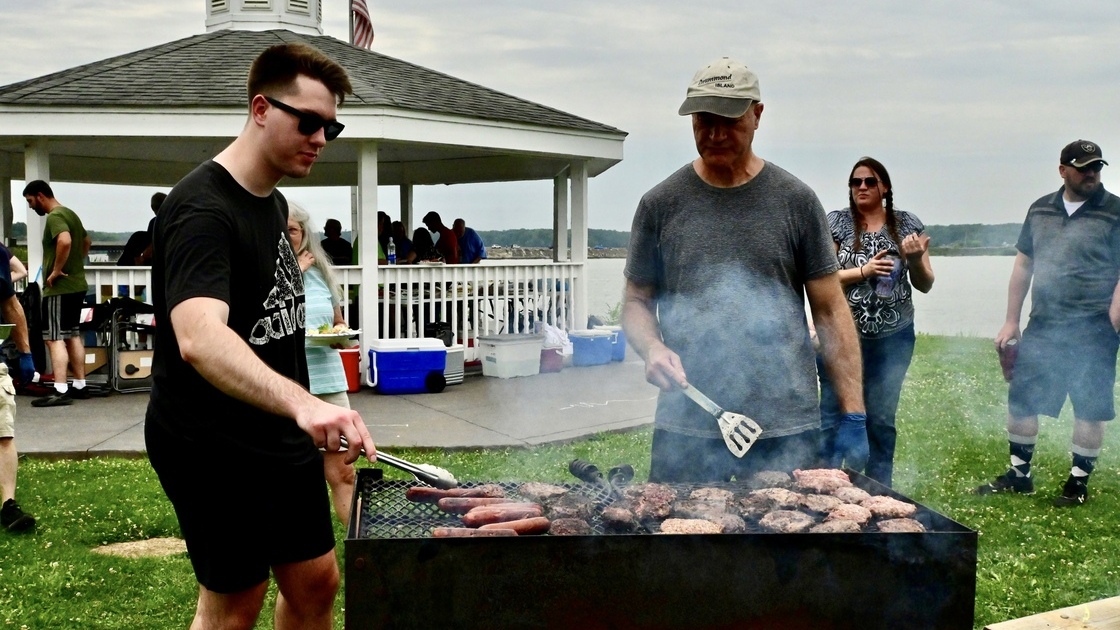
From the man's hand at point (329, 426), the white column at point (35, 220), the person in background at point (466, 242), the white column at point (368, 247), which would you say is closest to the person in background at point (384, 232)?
the person in background at point (466, 242)

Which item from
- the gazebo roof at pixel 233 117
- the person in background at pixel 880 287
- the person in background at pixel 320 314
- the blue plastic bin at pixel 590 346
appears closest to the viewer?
the person in background at pixel 320 314

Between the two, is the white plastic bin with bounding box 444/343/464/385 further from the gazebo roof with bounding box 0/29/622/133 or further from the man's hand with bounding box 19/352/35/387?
the man's hand with bounding box 19/352/35/387

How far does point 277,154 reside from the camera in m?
2.83

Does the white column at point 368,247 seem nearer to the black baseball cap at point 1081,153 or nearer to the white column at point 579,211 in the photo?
the white column at point 579,211

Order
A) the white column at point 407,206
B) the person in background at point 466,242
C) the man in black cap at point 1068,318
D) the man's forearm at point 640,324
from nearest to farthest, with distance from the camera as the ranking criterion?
1. the man's forearm at point 640,324
2. the man in black cap at point 1068,318
3. the person in background at point 466,242
4. the white column at point 407,206

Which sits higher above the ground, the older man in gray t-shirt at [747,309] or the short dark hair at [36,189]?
the short dark hair at [36,189]

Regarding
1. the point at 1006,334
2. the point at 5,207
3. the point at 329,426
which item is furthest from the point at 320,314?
the point at 5,207

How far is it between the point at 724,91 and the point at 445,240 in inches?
412

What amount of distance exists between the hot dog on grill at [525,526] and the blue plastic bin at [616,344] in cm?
984

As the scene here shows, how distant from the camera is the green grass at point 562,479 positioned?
4445mm

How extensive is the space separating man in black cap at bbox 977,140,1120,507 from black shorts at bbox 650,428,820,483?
10.5 ft

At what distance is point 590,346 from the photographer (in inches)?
491

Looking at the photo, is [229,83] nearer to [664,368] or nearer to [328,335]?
[328,335]

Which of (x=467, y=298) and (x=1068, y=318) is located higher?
(x=1068, y=318)
